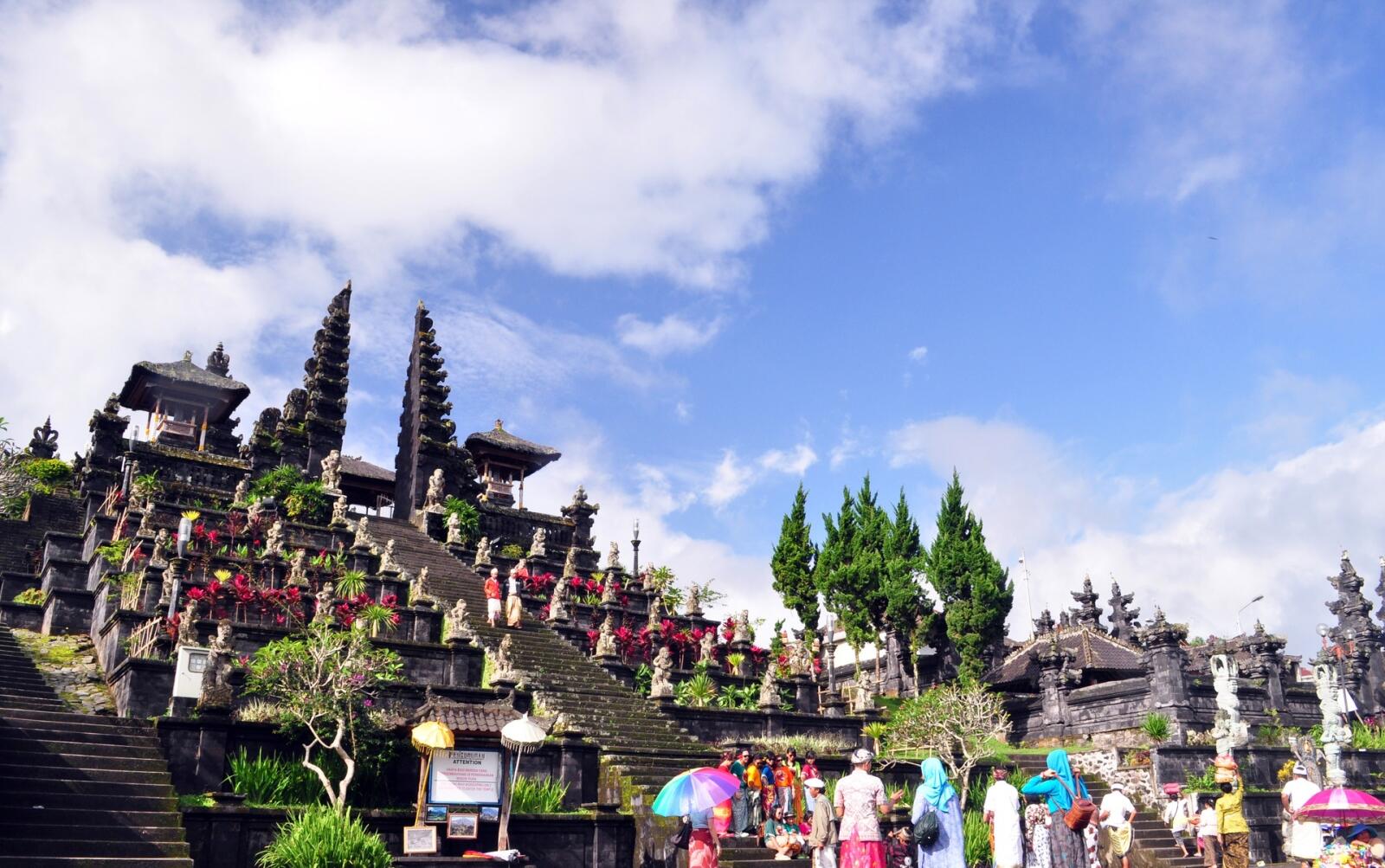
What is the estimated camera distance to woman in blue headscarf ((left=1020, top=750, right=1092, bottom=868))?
37.4 ft

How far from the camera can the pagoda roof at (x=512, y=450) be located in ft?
151

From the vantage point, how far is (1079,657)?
112 feet

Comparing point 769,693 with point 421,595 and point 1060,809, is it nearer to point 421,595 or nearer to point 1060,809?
point 421,595

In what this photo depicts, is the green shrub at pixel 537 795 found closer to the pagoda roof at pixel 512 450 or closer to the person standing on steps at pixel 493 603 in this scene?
the person standing on steps at pixel 493 603

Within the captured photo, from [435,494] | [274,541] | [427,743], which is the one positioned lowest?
[427,743]

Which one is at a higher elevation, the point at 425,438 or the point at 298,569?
the point at 425,438

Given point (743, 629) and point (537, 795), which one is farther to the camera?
point (743, 629)

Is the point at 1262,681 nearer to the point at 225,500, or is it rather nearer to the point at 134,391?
the point at 225,500

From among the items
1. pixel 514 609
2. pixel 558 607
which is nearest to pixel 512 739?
pixel 514 609

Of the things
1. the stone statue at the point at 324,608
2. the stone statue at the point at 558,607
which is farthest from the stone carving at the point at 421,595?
the stone statue at the point at 558,607

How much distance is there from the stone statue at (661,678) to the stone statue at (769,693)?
7.68 ft

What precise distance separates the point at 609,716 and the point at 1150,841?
11620mm

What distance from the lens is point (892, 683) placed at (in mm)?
38875

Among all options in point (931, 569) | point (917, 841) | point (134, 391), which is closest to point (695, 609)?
point (931, 569)
